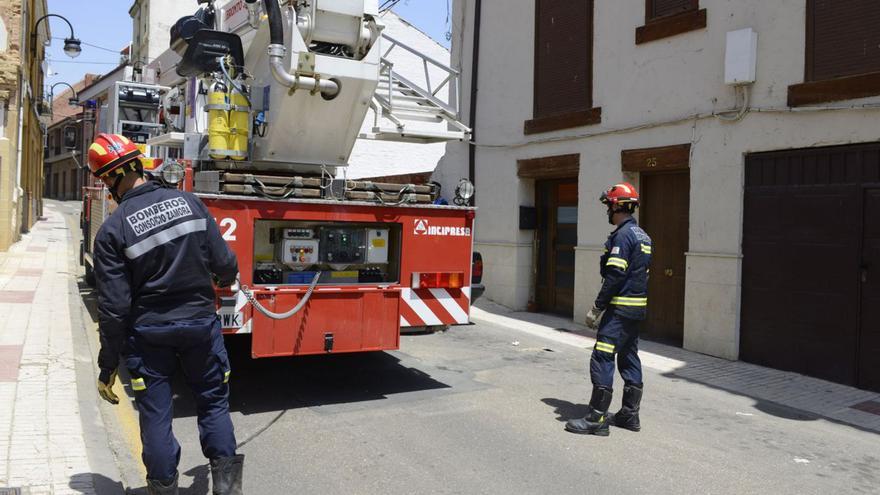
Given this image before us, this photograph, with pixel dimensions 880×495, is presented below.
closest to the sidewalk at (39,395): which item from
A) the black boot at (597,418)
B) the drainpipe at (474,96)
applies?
the black boot at (597,418)

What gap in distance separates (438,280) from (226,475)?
3.08m

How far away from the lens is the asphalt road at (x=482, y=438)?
4656 mm

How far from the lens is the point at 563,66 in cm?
1174

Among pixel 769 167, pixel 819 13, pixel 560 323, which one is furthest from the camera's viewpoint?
pixel 560 323

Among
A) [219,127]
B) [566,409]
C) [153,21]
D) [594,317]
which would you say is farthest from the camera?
[153,21]

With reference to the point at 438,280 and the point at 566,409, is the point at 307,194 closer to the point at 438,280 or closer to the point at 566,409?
the point at 438,280

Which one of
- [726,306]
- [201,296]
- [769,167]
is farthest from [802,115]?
[201,296]

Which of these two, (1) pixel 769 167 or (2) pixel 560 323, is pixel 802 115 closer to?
(1) pixel 769 167

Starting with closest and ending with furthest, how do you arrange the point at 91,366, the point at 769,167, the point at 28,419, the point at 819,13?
1. the point at 28,419
2. the point at 91,366
3. the point at 819,13
4. the point at 769,167

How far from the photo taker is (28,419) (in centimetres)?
517

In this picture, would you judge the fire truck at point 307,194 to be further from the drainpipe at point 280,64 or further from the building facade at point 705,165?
the building facade at point 705,165

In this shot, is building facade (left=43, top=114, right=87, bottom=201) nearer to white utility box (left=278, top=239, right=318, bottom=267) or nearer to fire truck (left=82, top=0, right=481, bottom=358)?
fire truck (left=82, top=0, right=481, bottom=358)

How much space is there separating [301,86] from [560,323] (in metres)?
6.72

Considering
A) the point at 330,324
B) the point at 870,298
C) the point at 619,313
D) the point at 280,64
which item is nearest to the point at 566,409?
the point at 619,313
